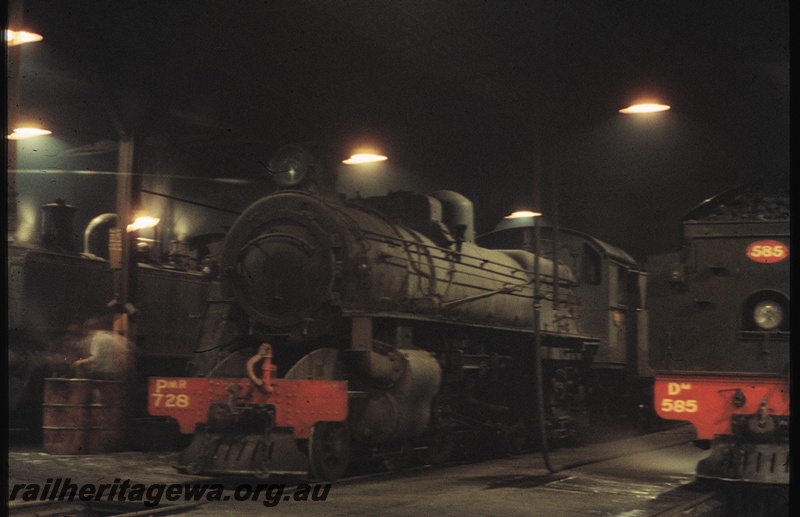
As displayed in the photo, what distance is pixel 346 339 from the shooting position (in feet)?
29.4

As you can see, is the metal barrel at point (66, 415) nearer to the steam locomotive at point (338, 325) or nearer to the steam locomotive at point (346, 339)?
the steam locomotive at point (338, 325)

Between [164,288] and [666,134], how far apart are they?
6340mm

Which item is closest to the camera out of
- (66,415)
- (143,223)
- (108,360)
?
(66,415)

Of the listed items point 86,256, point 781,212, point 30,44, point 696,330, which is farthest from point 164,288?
point 781,212

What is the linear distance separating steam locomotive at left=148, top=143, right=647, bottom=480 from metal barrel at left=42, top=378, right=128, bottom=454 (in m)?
1.52

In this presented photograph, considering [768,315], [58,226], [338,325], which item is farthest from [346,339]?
[58,226]

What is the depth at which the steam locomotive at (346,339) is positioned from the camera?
8.22 meters

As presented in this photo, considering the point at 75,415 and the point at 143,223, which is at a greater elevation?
the point at 143,223

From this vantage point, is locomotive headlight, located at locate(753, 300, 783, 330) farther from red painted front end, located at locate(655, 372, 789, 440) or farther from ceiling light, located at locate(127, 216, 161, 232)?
ceiling light, located at locate(127, 216, 161, 232)

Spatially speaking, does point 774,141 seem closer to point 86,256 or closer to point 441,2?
point 441,2

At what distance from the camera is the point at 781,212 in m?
7.95

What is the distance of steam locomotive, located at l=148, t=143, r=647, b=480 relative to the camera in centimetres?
822

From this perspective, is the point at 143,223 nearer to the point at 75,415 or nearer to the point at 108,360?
the point at 108,360

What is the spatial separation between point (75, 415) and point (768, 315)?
6.85 meters
